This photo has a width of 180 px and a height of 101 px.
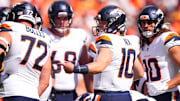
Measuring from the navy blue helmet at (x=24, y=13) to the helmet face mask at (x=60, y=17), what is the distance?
165 centimetres

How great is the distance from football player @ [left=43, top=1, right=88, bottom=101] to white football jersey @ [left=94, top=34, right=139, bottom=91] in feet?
4.91

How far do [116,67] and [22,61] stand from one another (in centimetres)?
106

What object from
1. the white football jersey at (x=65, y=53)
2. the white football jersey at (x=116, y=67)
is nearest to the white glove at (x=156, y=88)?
the white football jersey at (x=116, y=67)

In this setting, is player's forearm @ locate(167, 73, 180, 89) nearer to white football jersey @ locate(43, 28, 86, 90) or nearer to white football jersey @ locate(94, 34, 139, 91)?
white football jersey @ locate(94, 34, 139, 91)

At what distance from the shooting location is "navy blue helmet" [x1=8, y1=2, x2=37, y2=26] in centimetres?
370

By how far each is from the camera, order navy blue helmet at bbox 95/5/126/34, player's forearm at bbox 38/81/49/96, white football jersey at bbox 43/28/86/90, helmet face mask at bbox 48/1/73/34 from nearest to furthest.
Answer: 1. player's forearm at bbox 38/81/49/96
2. navy blue helmet at bbox 95/5/126/34
3. white football jersey at bbox 43/28/86/90
4. helmet face mask at bbox 48/1/73/34

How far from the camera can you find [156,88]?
442 centimetres

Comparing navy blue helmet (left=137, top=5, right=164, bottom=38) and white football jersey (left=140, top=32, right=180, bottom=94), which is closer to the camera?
white football jersey (left=140, top=32, right=180, bottom=94)

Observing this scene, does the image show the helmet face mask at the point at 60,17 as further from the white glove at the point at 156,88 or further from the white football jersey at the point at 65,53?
the white glove at the point at 156,88

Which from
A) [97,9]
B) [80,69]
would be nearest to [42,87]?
[80,69]

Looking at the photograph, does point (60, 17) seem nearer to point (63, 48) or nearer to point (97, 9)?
point (63, 48)

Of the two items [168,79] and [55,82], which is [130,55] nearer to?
[168,79]

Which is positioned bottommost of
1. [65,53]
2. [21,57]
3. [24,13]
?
[65,53]

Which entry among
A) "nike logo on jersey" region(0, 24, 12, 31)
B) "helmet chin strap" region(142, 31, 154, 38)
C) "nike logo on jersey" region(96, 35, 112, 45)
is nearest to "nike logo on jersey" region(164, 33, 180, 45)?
"helmet chin strap" region(142, 31, 154, 38)
